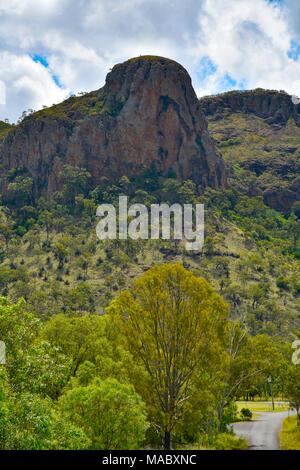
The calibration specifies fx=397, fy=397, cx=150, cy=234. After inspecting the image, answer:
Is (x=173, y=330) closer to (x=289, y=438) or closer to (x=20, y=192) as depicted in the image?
(x=289, y=438)

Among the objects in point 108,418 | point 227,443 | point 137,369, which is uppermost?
point 137,369

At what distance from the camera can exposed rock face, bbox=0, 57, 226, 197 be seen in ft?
529

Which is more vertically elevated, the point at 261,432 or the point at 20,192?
the point at 20,192

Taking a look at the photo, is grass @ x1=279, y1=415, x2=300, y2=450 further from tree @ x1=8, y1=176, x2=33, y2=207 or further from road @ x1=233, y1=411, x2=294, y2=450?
tree @ x1=8, y1=176, x2=33, y2=207

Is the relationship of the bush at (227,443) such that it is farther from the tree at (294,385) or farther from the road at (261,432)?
the tree at (294,385)

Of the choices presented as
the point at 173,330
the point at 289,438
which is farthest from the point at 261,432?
the point at 173,330

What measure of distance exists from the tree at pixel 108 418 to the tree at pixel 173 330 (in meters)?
5.60

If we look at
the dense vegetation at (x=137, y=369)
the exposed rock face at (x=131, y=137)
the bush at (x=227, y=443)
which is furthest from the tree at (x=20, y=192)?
the bush at (x=227, y=443)

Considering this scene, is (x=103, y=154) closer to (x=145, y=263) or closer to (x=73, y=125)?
(x=73, y=125)

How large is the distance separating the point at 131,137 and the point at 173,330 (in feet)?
482

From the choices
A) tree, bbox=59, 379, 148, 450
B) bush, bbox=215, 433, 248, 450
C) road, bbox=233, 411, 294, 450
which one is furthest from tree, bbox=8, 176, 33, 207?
tree, bbox=59, 379, 148, 450

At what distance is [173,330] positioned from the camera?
21.5m
